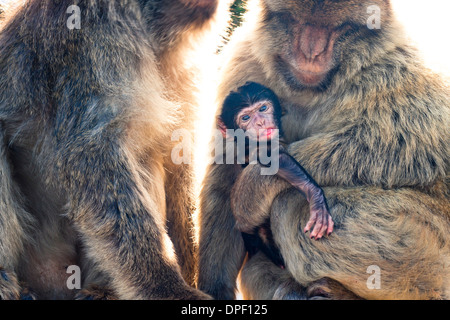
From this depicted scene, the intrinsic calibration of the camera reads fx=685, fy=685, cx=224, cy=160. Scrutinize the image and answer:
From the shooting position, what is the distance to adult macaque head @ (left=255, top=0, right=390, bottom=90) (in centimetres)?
430

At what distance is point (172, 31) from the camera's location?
4.87m

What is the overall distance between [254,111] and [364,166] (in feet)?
2.62

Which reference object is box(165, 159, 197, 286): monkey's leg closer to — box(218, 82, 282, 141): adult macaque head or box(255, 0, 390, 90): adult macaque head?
box(218, 82, 282, 141): adult macaque head

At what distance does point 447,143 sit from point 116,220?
217cm

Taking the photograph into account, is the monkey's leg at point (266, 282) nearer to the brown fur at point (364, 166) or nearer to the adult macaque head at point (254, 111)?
the brown fur at point (364, 166)

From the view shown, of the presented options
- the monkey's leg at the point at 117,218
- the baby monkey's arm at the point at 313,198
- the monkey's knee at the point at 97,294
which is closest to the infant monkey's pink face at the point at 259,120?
the baby monkey's arm at the point at 313,198

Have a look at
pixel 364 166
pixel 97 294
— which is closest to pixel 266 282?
pixel 364 166

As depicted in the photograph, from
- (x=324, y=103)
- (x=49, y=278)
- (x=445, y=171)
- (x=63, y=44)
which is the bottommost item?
(x=49, y=278)

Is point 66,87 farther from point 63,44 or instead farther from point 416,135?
point 416,135

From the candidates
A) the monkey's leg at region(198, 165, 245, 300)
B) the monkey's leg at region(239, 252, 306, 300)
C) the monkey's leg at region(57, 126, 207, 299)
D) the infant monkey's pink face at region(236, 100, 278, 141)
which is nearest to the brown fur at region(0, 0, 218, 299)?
the monkey's leg at region(57, 126, 207, 299)

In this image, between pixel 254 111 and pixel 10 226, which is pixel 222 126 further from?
pixel 10 226
